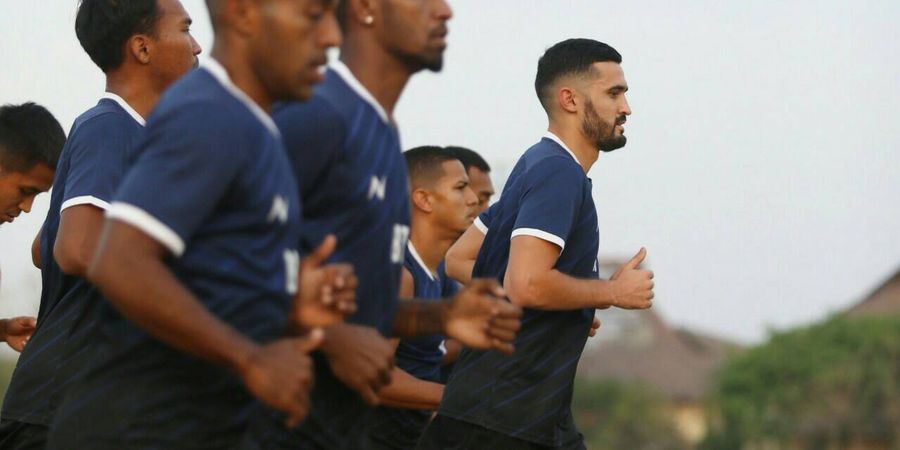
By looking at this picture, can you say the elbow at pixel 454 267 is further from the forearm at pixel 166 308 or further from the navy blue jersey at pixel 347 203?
the forearm at pixel 166 308

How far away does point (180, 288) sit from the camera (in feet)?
13.4

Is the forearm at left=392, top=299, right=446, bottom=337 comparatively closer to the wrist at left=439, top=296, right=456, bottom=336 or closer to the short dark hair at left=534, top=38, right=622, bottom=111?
the wrist at left=439, top=296, right=456, bottom=336

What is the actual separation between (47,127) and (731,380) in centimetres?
6331

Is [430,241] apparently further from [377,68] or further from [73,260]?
[377,68]

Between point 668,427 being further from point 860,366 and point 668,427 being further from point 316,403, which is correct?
point 316,403

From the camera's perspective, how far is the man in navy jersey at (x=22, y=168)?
24.2 feet

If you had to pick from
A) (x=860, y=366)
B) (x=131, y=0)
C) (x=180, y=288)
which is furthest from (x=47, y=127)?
(x=860, y=366)

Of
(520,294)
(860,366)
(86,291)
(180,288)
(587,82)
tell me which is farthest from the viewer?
(860,366)

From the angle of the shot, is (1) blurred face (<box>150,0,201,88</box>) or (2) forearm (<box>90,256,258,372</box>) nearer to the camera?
(2) forearm (<box>90,256,258,372</box>)

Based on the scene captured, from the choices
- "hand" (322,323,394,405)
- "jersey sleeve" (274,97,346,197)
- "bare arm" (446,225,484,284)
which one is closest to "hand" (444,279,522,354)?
"hand" (322,323,394,405)

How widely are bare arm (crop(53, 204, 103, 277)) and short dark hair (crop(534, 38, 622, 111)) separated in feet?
9.20

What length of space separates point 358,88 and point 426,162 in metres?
3.95

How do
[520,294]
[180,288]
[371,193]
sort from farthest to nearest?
[520,294], [371,193], [180,288]

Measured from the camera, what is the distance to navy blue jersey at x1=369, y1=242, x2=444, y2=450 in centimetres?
799
